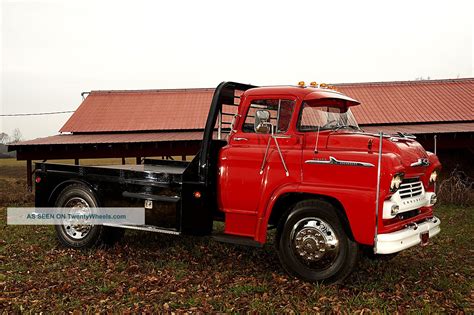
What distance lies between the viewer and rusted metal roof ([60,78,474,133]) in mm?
18891

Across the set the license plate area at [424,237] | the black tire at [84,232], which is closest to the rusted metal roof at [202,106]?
the black tire at [84,232]

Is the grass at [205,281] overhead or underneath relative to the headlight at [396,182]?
underneath

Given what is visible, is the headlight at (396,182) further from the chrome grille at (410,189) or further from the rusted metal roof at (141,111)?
the rusted metal roof at (141,111)

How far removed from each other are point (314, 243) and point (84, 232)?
4330 millimetres

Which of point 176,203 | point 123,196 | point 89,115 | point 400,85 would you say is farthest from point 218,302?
point 400,85

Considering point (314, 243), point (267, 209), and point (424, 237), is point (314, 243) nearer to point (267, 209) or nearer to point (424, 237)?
point (267, 209)

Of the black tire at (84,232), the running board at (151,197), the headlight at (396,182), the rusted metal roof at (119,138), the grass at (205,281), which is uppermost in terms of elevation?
the rusted metal roof at (119,138)

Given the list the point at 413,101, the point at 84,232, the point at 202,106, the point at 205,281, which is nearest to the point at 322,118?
the point at 205,281

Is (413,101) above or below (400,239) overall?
above

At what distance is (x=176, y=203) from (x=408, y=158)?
3.41m

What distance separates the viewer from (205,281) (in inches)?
240

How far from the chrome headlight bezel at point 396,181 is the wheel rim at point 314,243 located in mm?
939

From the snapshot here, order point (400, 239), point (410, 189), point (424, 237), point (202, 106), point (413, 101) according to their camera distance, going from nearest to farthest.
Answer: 1. point (400, 239)
2. point (410, 189)
3. point (424, 237)
4. point (413, 101)
5. point (202, 106)

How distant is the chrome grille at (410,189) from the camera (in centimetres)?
563
